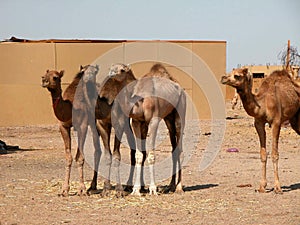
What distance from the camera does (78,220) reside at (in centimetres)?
781

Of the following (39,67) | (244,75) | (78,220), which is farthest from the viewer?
(39,67)

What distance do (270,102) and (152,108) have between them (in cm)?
179

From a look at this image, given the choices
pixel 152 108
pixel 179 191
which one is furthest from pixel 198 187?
pixel 152 108

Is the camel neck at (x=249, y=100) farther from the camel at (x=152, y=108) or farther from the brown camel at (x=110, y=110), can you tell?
the brown camel at (x=110, y=110)

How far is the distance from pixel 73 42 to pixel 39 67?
1931 millimetres

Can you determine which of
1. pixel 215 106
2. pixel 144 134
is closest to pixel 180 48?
pixel 215 106

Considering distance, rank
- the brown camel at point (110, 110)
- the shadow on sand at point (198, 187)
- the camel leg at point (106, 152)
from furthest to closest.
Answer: the shadow on sand at point (198, 187) < the camel leg at point (106, 152) < the brown camel at point (110, 110)

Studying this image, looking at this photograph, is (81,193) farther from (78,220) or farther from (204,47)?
(204,47)

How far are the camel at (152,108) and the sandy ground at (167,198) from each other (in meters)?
0.54

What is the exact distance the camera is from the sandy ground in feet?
26.1

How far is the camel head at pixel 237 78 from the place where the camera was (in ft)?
30.0

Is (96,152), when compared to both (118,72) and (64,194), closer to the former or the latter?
(64,194)

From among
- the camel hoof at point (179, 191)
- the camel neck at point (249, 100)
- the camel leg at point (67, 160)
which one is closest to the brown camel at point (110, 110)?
the camel leg at point (67, 160)

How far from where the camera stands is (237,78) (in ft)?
30.2
